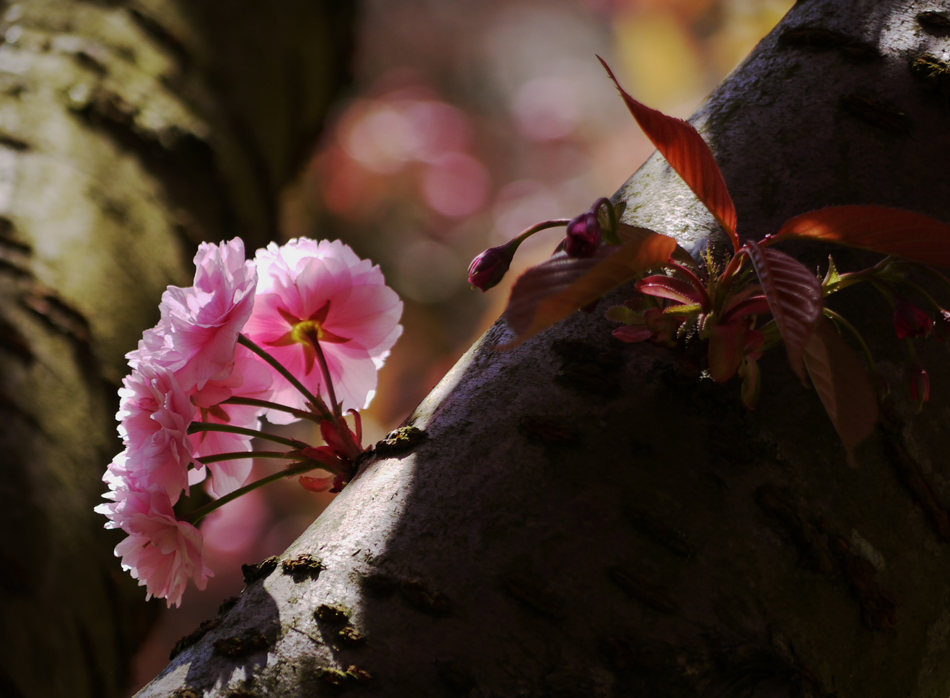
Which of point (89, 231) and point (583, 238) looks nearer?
point (583, 238)

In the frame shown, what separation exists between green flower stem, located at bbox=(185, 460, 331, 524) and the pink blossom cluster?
21 millimetres

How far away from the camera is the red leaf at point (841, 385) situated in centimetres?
33

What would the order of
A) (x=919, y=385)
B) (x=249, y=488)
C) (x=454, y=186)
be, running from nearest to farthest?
1. (x=919, y=385)
2. (x=249, y=488)
3. (x=454, y=186)

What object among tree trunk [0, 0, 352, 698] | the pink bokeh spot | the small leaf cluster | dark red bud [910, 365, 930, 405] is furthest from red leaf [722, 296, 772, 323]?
the pink bokeh spot

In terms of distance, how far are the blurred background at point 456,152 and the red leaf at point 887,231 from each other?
8.84 ft

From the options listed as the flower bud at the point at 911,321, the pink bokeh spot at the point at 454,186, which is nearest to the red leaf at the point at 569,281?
the flower bud at the point at 911,321

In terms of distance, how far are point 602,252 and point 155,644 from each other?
12.8ft

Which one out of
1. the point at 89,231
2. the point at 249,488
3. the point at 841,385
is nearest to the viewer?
the point at 841,385

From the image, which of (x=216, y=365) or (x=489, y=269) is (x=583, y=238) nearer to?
(x=489, y=269)

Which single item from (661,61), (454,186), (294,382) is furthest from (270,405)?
(454,186)

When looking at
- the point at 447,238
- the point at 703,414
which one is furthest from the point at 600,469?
the point at 447,238

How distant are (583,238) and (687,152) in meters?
0.10

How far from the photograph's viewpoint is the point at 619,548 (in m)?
0.42

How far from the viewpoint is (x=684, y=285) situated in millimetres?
431
